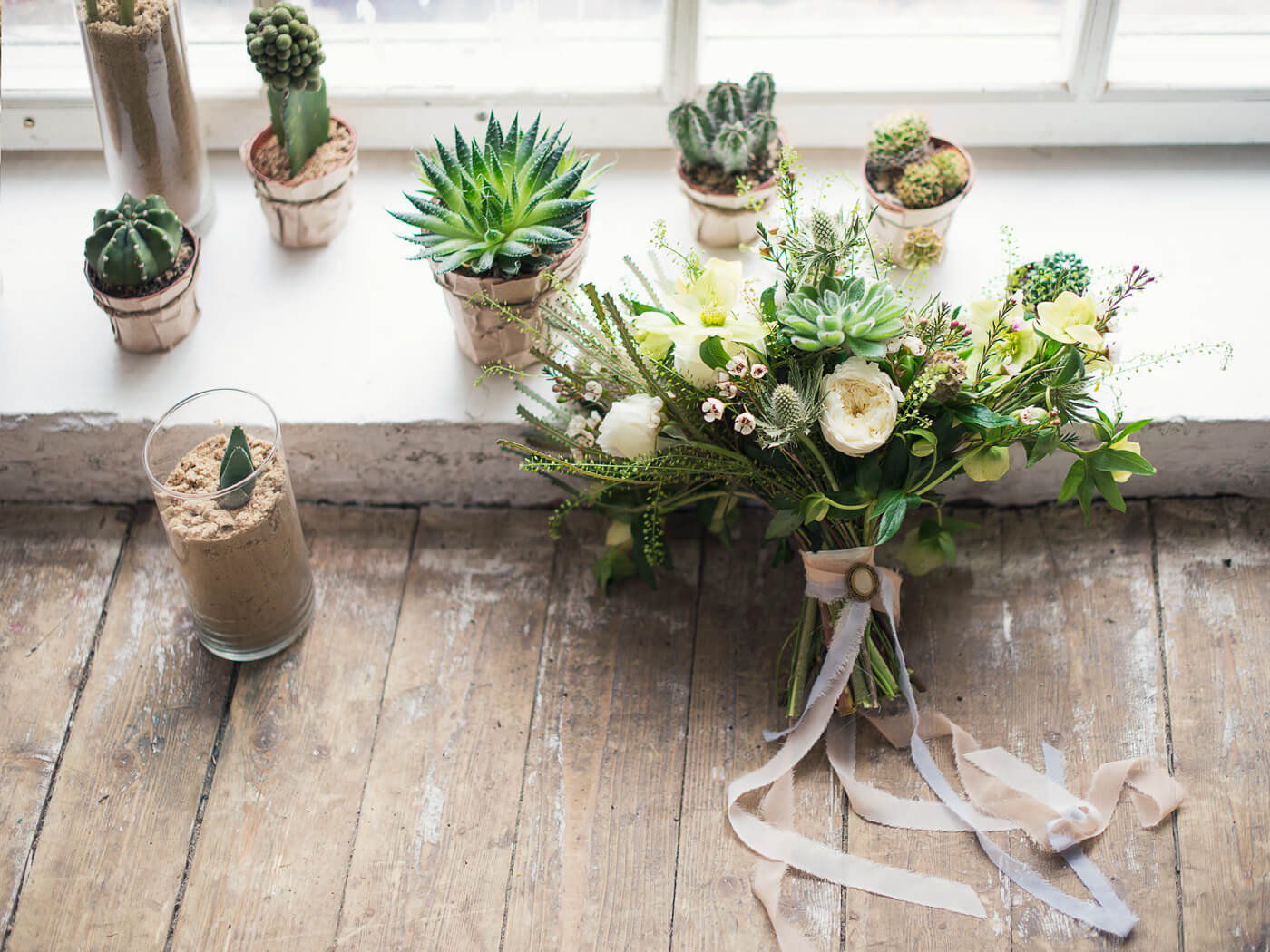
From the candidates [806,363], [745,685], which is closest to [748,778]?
[745,685]

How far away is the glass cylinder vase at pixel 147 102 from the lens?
4.49ft

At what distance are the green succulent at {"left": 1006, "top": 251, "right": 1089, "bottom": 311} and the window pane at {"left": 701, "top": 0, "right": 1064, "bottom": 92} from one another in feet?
1.25

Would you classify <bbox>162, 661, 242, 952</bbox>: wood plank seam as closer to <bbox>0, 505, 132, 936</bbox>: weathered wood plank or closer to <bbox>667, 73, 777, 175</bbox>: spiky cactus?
<bbox>0, 505, 132, 936</bbox>: weathered wood plank

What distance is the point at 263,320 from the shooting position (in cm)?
150

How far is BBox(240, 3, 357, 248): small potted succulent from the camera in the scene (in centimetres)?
136

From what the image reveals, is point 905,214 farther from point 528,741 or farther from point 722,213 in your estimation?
point 528,741

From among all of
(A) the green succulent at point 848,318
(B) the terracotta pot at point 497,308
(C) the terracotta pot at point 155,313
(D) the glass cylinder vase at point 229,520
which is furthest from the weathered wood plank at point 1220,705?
(C) the terracotta pot at point 155,313

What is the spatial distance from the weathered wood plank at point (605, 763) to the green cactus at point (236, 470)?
39 centimetres

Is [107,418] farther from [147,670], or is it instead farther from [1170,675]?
[1170,675]

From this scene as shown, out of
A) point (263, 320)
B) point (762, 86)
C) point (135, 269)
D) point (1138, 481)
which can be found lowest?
Answer: point (1138, 481)

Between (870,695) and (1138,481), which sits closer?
(870,695)

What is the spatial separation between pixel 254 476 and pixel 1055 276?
0.93m

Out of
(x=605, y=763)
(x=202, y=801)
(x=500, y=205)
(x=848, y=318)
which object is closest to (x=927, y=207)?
(x=848, y=318)

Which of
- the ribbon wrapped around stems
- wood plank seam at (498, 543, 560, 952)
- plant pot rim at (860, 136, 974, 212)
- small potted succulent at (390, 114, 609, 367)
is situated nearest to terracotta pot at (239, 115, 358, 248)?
small potted succulent at (390, 114, 609, 367)
